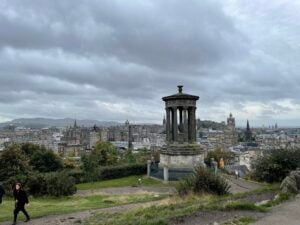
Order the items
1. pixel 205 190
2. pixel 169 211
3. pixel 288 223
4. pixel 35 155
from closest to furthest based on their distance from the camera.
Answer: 1. pixel 288 223
2. pixel 169 211
3. pixel 205 190
4. pixel 35 155

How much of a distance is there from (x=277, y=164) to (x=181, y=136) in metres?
11.2

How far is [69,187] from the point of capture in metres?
21.0

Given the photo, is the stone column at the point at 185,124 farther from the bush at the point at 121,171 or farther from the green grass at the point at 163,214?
the green grass at the point at 163,214

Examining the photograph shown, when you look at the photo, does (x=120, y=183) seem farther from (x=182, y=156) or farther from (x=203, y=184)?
(x=203, y=184)

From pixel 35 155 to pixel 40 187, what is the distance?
53.7 feet

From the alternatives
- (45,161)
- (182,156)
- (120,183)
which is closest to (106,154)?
(45,161)

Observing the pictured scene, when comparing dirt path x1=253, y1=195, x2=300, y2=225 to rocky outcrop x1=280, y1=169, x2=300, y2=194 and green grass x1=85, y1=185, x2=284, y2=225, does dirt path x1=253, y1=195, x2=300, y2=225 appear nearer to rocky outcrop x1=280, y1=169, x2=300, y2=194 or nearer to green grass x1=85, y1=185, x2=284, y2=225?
green grass x1=85, y1=185, x2=284, y2=225

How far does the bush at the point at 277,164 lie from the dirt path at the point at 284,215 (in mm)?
7450

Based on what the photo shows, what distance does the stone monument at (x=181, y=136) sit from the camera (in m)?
27.8

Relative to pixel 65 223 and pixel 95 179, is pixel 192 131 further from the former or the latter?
pixel 65 223

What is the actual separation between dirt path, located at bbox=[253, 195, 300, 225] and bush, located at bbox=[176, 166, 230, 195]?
3.32 m

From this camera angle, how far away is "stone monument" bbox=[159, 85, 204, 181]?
27750mm

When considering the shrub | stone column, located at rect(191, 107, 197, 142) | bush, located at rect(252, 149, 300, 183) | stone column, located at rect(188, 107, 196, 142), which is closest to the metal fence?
stone column, located at rect(188, 107, 196, 142)

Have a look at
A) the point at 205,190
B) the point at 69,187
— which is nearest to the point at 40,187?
the point at 69,187
